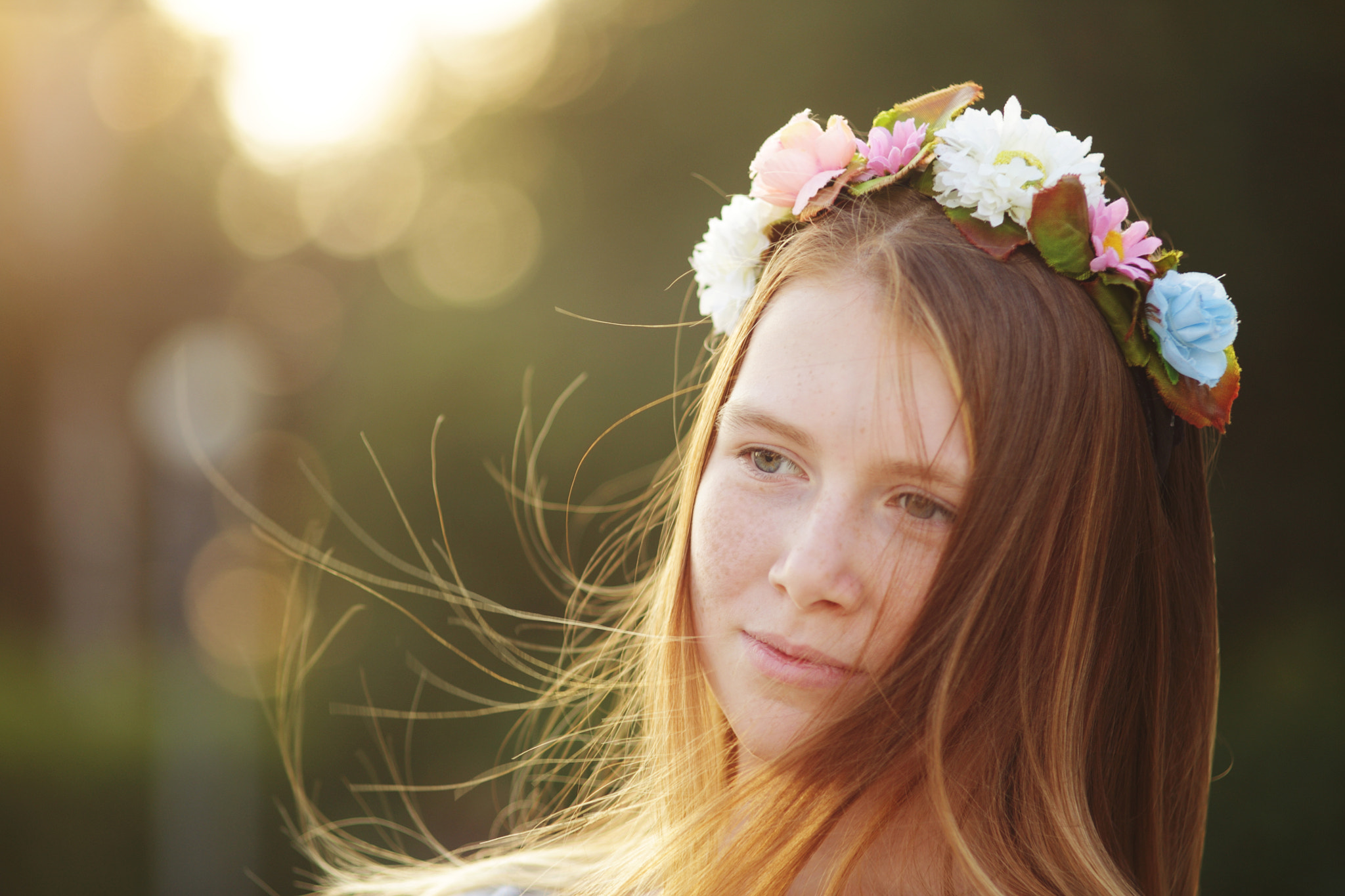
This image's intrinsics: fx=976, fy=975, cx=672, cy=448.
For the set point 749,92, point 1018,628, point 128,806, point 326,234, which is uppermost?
point 749,92

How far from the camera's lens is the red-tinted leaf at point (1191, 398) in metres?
1.48

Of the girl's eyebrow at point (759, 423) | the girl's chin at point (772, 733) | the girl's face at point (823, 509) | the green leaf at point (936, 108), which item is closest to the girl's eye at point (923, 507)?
the girl's face at point (823, 509)

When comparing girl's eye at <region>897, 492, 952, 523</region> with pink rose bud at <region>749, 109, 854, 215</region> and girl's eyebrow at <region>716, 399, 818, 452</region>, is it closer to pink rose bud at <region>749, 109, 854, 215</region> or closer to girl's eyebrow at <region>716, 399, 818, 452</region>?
girl's eyebrow at <region>716, 399, 818, 452</region>

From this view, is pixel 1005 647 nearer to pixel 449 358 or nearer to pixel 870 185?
pixel 870 185

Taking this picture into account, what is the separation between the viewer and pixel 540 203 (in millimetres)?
5621

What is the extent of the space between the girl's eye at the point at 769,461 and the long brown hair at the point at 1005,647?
0.55 ft

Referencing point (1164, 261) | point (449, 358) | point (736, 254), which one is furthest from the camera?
point (449, 358)

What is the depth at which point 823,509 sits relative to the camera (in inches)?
51.3

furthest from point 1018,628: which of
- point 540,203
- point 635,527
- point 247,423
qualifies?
point 247,423

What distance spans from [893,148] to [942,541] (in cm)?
69

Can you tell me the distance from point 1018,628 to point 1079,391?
0.34 m

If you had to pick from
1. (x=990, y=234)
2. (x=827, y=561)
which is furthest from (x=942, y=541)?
(x=990, y=234)

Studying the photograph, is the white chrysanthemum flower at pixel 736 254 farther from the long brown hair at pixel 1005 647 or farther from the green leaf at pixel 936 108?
the green leaf at pixel 936 108

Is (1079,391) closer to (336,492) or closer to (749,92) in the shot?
(749,92)
